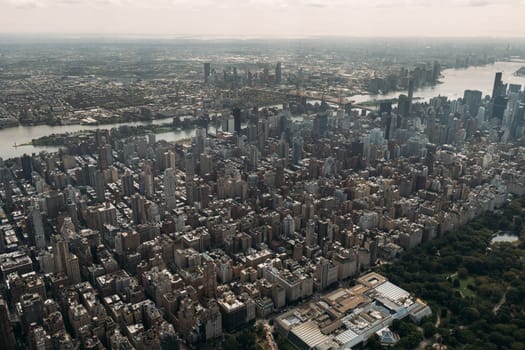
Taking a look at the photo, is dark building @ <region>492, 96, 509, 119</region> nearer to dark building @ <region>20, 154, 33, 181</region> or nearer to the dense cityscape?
the dense cityscape

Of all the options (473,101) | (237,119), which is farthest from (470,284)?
(473,101)

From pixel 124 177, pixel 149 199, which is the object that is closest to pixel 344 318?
pixel 149 199

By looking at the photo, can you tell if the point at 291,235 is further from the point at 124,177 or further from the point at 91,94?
the point at 91,94

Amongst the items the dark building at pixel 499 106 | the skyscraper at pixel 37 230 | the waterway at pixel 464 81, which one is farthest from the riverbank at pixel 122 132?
the dark building at pixel 499 106

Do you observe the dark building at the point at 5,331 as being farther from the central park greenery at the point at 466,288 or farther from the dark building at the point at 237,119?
the dark building at the point at 237,119

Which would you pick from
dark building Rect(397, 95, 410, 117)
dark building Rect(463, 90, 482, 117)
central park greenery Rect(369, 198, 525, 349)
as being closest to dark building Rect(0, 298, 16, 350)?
central park greenery Rect(369, 198, 525, 349)

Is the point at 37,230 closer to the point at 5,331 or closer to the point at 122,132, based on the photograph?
the point at 5,331
